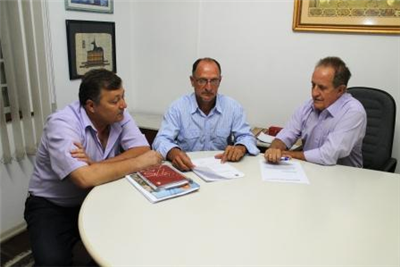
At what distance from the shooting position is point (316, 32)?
2650 mm

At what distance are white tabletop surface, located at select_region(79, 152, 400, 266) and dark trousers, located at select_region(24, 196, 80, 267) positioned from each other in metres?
0.33

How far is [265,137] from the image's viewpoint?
266cm

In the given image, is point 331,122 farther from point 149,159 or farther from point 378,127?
point 149,159

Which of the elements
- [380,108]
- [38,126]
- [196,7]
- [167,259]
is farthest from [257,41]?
[167,259]

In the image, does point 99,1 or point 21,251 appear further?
point 99,1

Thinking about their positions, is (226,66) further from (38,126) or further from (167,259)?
(167,259)

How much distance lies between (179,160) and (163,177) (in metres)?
0.21

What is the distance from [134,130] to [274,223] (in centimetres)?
97

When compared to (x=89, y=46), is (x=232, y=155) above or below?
below

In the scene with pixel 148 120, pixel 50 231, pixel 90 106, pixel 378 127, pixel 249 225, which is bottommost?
pixel 50 231

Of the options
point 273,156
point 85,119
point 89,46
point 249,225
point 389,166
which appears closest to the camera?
point 249,225

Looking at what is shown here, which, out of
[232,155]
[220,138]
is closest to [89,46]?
[220,138]

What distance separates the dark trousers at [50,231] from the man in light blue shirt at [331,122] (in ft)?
3.41

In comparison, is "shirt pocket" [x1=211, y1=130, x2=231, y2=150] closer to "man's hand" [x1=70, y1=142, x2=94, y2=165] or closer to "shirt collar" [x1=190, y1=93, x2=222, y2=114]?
"shirt collar" [x1=190, y1=93, x2=222, y2=114]
